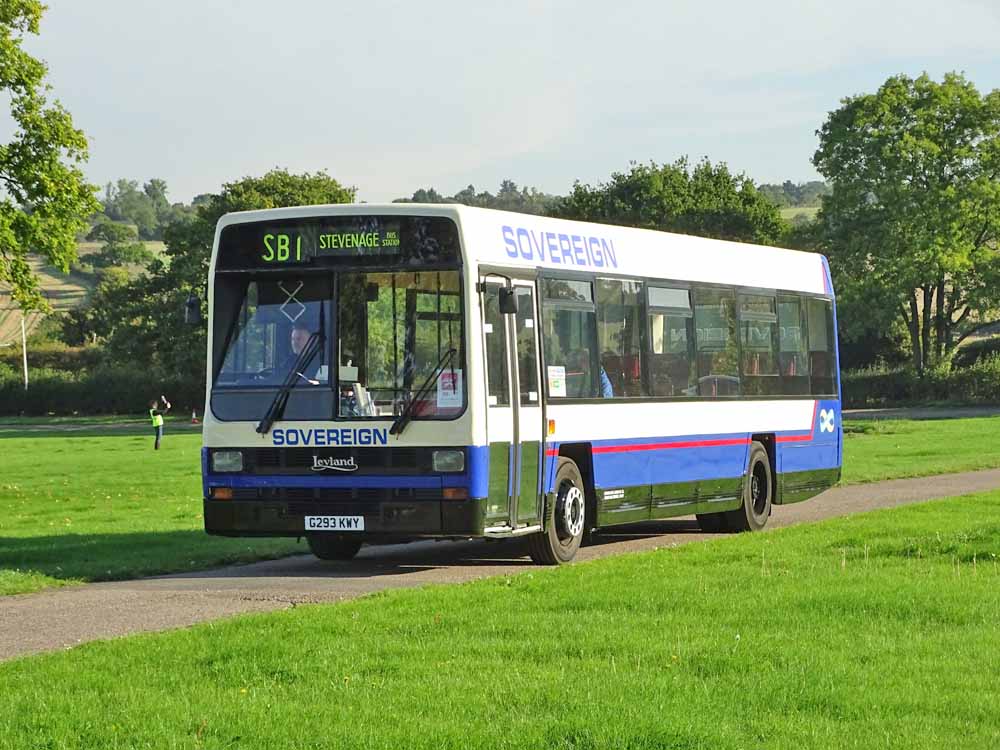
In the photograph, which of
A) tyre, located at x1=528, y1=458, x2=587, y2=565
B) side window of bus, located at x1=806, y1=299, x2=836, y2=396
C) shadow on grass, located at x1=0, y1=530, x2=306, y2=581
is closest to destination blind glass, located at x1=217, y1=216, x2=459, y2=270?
tyre, located at x1=528, y1=458, x2=587, y2=565

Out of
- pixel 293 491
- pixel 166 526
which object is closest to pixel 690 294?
pixel 293 491

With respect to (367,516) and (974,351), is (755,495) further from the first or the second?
(974,351)

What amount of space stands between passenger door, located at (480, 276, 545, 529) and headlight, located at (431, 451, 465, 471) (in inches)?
13.8

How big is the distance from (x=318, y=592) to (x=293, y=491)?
164 cm

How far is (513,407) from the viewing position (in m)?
16.0

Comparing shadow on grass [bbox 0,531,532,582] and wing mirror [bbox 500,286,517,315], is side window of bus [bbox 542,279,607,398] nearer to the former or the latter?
wing mirror [bbox 500,286,517,315]

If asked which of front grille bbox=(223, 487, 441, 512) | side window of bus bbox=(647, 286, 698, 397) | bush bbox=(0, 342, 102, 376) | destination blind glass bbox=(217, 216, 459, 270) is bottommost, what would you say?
front grille bbox=(223, 487, 441, 512)

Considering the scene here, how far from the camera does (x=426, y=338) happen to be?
15555mm

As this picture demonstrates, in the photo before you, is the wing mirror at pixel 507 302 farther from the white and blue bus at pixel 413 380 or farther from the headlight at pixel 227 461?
the headlight at pixel 227 461

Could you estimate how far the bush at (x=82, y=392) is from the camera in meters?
98.5

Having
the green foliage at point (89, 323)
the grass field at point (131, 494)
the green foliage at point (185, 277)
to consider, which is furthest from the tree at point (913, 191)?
the green foliage at point (89, 323)

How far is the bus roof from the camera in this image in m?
15.8

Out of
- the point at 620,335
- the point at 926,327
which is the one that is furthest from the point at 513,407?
the point at 926,327

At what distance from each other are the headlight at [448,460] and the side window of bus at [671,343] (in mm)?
4216
